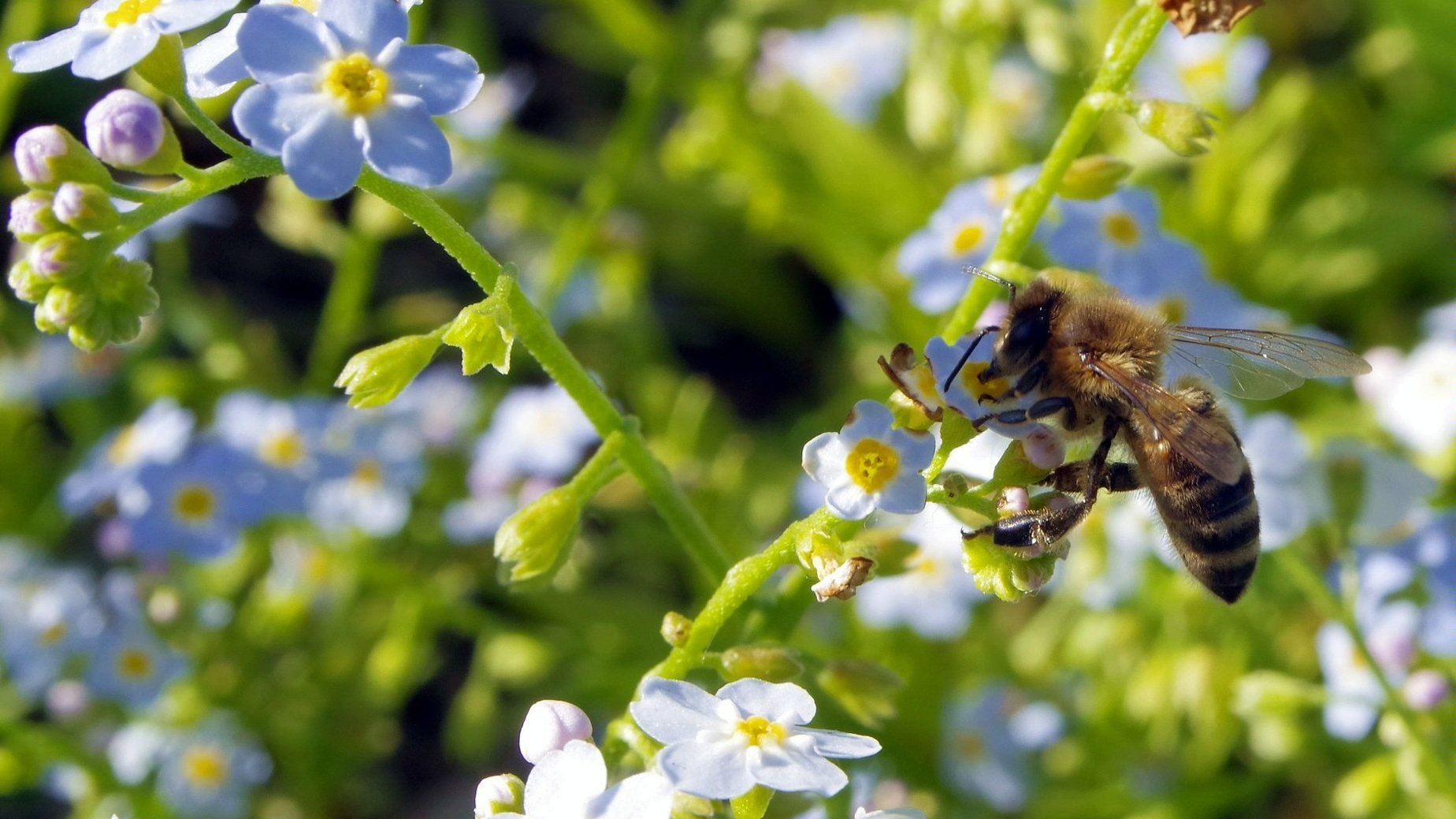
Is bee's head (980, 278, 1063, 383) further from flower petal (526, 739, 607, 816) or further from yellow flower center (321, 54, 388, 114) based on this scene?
yellow flower center (321, 54, 388, 114)

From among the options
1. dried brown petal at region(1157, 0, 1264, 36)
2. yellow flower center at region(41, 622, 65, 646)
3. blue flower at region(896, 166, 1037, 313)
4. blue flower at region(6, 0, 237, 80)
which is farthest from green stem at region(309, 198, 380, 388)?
dried brown petal at region(1157, 0, 1264, 36)

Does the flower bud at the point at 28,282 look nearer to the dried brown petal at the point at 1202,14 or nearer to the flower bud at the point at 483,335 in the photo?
the flower bud at the point at 483,335

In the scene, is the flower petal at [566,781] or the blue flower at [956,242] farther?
the blue flower at [956,242]

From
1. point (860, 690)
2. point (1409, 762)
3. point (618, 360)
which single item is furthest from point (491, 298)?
point (618, 360)

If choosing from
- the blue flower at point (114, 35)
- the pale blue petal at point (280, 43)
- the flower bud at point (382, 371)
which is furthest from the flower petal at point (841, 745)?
the blue flower at point (114, 35)

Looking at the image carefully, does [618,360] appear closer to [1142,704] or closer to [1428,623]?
[1142,704]

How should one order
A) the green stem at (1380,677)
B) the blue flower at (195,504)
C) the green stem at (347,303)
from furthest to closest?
the green stem at (347,303), the blue flower at (195,504), the green stem at (1380,677)
